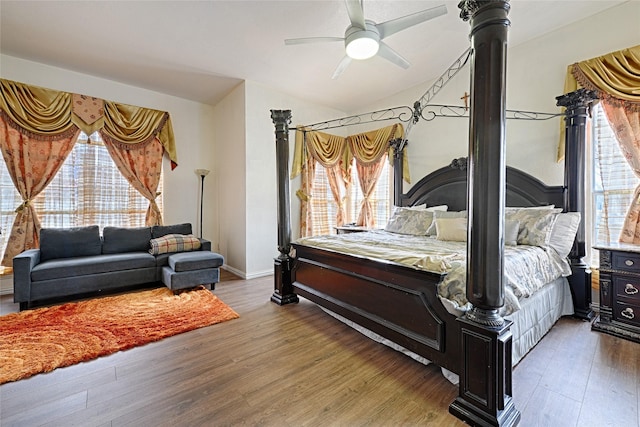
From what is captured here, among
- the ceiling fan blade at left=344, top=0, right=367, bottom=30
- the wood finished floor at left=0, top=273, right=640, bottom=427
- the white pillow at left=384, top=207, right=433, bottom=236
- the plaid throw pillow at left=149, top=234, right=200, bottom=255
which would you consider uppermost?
the ceiling fan blade at left=344, top=0, right=367, bottom=30

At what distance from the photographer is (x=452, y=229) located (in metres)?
3.06

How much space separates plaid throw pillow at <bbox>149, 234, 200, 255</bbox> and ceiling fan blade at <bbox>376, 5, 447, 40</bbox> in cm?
364

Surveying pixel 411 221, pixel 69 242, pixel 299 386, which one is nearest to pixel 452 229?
pixel 411 221

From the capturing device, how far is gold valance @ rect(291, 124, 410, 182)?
4762 millimetres

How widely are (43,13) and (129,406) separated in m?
3.72

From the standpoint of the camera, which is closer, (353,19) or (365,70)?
(353,19)

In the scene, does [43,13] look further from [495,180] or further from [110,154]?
[495,180]

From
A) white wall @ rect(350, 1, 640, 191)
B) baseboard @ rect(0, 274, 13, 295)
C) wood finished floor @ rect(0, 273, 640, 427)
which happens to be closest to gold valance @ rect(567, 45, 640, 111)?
white wall @ rect(350, 1, 640, 191)

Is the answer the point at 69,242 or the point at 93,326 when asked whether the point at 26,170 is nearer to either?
the point at 69,242

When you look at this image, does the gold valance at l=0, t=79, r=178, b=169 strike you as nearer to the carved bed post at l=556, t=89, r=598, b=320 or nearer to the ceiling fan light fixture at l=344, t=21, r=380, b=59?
the ceiling fan light fixture at l=344, t=21, r=380, b=59

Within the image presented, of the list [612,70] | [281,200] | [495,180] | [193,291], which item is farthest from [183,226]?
[612,70]

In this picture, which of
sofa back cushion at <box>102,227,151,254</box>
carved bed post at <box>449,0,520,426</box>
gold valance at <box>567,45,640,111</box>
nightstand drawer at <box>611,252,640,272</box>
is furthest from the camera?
sofa back cushion at <box>102,227,151,254</box>

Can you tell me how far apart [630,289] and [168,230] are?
5.47 meters

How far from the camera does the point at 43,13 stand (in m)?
2.72
